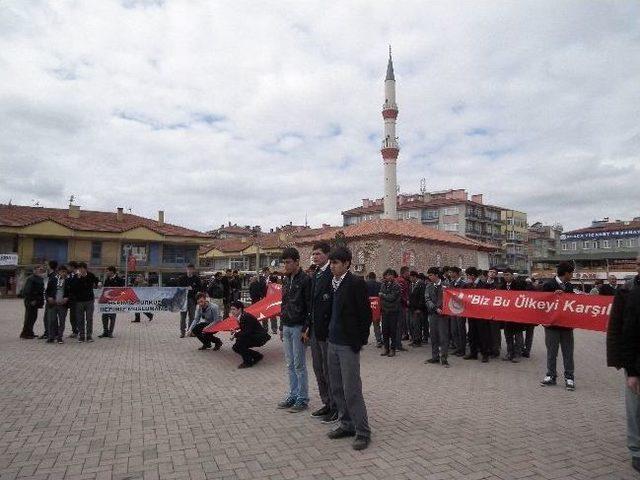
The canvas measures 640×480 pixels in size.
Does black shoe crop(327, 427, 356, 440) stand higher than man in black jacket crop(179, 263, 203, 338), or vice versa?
man in black jacket crop(179, 263, 203, 338)

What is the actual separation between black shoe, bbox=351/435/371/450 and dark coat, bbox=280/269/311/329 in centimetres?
164

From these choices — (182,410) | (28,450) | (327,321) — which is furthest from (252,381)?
(28,450)

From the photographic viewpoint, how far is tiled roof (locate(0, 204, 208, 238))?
4504 centimetres

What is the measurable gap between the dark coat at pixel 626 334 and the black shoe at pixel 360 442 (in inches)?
97.8

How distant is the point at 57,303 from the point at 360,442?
9.46m

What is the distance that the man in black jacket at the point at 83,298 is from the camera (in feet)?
36.6

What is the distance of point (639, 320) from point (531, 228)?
116048 mm

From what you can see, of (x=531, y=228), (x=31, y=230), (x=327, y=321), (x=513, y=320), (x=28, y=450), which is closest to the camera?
(x=28, y=450)

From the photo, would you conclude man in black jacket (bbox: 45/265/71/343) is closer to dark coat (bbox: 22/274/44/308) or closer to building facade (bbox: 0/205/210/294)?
dark coat (bbox: 22/274/44/308)

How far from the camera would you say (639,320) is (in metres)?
3.98

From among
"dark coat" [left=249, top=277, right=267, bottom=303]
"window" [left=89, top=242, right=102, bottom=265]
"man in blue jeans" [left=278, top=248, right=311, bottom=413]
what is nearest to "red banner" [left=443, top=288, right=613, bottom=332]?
"man in blue jeans" [left=278, top=248, right=311, bottom=413]

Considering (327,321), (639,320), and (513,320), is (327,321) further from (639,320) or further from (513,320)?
(513,320)

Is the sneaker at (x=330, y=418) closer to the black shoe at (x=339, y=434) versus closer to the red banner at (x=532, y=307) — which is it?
the black shoe at (x=339, y=434)

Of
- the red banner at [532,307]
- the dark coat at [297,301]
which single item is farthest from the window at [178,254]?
the dark coat at [297,301]
